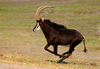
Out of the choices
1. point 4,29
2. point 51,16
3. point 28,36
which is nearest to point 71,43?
point 28,36

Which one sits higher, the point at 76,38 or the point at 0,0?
the point at 76,38

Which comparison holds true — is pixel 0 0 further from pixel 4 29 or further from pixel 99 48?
pixel 99 48

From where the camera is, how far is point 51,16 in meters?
32.2

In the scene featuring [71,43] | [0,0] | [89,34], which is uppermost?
[71,43]

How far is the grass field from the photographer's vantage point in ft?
41.5

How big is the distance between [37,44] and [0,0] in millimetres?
26760

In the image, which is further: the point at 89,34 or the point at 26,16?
the point at 26,16

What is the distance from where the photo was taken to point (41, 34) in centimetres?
2356

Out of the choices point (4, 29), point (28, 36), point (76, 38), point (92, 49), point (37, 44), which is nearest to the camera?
point (76, 38)

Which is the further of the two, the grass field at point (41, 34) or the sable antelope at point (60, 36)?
the grass field at point (41, 34)

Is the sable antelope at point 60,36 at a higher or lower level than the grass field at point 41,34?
higher

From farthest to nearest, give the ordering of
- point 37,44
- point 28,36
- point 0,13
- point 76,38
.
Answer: point 0,13
point 28,36
point 37,44
point 76,38

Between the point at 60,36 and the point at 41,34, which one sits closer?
the point at 60,36

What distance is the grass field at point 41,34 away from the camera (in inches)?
498
